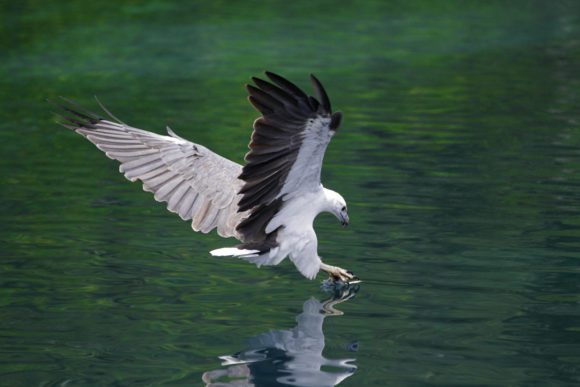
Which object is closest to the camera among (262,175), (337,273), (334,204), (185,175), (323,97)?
(323,97)

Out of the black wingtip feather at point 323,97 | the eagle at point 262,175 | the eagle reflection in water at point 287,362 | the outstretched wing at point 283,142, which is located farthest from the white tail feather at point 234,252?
the black wingtip feather at point 323,97

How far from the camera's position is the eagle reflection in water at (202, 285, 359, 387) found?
6.36 metres

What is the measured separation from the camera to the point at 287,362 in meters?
6.75

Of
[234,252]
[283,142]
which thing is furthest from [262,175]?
[234,252]

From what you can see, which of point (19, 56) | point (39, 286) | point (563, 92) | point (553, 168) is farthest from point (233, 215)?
point (19, 56)

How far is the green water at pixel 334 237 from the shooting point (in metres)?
6.76

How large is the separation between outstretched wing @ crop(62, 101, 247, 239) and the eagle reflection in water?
1201 mm

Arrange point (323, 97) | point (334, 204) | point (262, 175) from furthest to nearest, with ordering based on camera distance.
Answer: point (334, 204) < point (262, 175) < point (323, 97)

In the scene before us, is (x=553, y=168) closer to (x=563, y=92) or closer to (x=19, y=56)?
(x=563, y=92)

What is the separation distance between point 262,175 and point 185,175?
138 cm

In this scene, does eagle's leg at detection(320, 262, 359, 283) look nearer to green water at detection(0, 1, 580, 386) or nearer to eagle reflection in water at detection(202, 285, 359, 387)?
green water at detection(0, 1, 580, 386)

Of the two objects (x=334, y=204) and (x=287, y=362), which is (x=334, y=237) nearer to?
(x=334, y=204)

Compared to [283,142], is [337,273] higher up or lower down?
lower down

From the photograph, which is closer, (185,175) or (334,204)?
(334,204)
